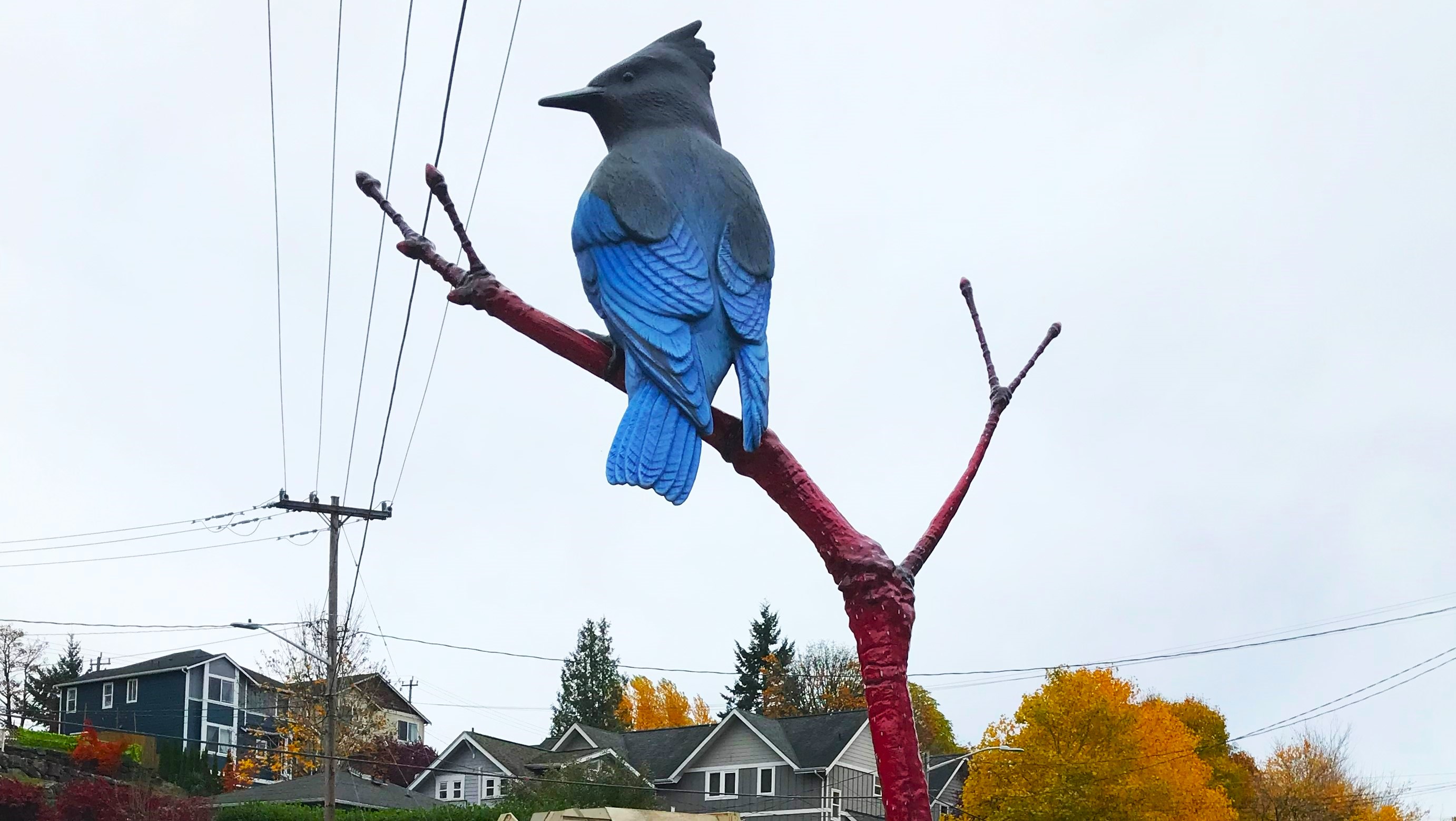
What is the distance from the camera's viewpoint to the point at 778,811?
113 feet

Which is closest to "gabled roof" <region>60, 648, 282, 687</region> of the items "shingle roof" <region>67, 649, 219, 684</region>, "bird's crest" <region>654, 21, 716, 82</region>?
"shingle roof" <region>67, 649, 219, 684</region>

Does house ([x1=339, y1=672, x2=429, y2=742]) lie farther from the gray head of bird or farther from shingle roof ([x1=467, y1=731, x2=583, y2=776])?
the gray head of bird

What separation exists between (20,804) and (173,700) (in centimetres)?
2435

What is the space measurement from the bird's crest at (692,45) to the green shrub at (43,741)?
37.3 metres

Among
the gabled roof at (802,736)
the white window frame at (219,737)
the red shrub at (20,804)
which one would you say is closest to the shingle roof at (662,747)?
the gabled roof at (802,736)

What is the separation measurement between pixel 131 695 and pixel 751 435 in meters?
53.7

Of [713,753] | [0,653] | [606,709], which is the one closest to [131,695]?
[0,653]

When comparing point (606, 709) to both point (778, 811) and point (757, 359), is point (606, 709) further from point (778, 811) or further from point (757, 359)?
point (757, 359)

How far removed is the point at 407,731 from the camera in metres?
64.3

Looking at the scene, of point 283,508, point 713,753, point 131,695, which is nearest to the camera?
point 283,508

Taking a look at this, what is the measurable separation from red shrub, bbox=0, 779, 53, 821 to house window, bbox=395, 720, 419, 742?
31639 mm

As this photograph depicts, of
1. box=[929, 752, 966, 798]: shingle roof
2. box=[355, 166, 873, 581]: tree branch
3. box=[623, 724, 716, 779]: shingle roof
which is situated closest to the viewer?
box=[355, 166, 873, 581]: tree branch

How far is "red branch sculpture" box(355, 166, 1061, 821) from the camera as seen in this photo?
5.56 meters

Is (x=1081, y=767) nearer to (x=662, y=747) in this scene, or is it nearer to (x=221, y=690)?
(x=662, y=747)
